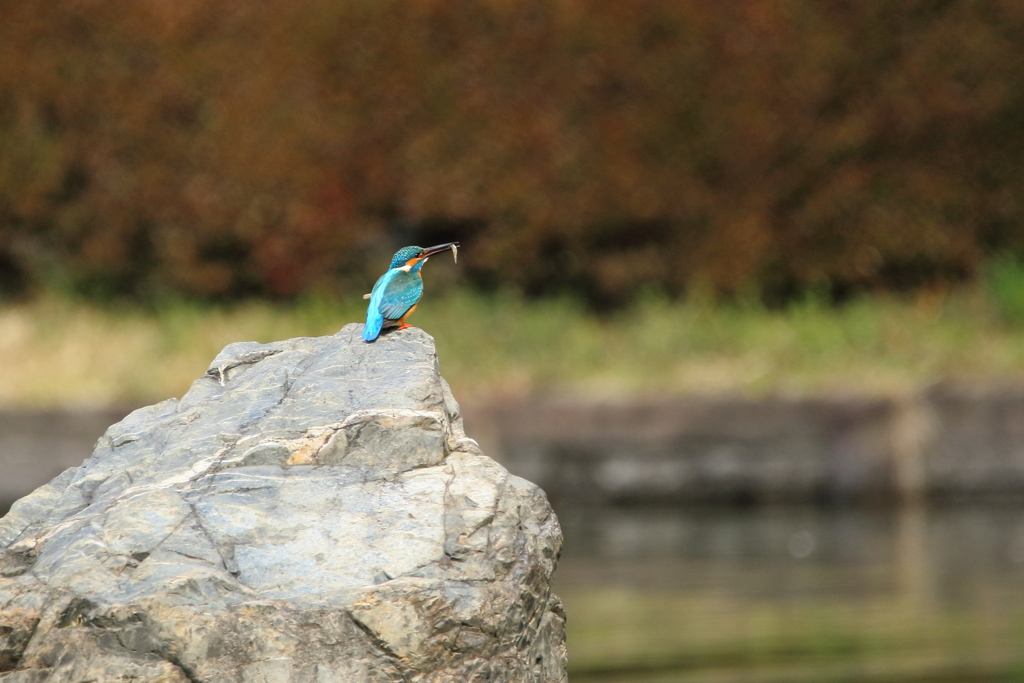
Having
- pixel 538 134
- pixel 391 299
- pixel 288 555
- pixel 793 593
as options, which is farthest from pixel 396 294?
pixel 538 134

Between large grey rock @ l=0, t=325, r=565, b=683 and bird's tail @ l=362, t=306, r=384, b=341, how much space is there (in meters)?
0.31

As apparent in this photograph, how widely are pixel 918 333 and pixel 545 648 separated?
21.7 ft

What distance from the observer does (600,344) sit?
905 cm

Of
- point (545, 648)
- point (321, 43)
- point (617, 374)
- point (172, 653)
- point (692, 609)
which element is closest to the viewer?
point (172, 653)

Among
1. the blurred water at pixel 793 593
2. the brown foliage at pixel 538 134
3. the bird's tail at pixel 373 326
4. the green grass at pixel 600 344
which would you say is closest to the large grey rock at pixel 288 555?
the bird's tail at pixel 373 326

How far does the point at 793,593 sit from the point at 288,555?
3.37m

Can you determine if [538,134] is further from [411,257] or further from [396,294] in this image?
[396,294]

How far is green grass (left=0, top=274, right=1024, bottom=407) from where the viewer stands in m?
8.23

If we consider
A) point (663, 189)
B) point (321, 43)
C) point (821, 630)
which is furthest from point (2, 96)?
point (821, 630)

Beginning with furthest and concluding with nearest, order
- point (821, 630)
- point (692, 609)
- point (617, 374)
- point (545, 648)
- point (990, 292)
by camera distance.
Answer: point (990, 292)
point (617, 374)
point (692, 609)
point (821, 630)
point (545, 648)

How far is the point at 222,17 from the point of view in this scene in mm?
10133

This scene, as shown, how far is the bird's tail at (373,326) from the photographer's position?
343 centimetres

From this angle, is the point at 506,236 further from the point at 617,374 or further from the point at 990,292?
the point at 990,292

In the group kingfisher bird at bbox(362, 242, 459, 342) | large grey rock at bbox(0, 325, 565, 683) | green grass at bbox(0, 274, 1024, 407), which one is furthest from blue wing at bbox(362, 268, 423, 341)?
green grass at bbox(0, 274, 1024, 407)
